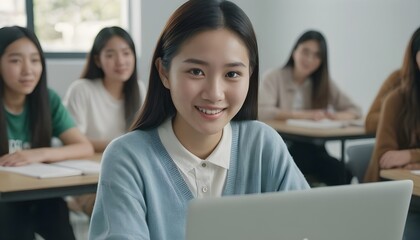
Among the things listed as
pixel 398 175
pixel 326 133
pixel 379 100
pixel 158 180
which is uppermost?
pixel 158 180

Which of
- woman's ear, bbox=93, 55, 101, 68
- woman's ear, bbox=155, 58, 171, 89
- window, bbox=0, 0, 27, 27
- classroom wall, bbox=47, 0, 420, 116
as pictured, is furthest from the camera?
window, bbox=0, 0, 27, 27

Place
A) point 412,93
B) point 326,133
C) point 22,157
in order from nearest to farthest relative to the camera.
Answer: point 22,157
point 412,93
point 326,133

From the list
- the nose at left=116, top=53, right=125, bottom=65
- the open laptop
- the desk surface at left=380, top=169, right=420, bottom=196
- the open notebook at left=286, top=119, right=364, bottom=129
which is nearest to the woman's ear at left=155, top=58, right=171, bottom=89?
the open laptop

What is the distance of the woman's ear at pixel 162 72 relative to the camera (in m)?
1.53

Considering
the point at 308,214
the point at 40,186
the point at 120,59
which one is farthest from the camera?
the point at 120,59

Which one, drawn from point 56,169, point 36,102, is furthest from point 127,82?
point 56,169

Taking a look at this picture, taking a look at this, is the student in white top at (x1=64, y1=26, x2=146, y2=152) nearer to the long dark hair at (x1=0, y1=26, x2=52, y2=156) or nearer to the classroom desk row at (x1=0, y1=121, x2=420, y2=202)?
the long dark hair at (x1=0, y1=26, x2=52, y2=156)

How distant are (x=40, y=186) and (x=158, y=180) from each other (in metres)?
1.04

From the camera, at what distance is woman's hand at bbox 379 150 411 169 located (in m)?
2.80

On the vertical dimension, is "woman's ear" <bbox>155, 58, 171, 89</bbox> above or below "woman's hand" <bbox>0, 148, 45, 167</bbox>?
above

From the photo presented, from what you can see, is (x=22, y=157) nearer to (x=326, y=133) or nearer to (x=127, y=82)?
(x=127, y=82)

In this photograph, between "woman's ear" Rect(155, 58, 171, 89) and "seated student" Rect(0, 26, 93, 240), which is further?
"seated student" Rect(0, 26, 93, 240)

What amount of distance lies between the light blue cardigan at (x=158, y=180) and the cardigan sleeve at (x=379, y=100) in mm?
2283

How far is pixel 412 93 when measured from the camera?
2.90 metres
